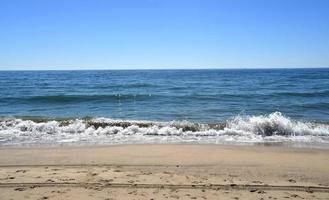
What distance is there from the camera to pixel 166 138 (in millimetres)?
11734

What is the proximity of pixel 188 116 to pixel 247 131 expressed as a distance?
489 centimetres

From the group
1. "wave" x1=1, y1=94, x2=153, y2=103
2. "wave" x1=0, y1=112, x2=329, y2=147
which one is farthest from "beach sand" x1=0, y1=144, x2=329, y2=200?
"wave" x1=1, y1=94, x2=153, y2=103

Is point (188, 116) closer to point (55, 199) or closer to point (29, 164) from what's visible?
point (29, 164)

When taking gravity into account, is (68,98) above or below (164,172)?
below

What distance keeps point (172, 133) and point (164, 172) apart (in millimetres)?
5559

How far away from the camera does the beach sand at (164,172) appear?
5.62 m

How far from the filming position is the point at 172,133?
12.5 meters

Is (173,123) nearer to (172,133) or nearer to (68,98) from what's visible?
(172,133)

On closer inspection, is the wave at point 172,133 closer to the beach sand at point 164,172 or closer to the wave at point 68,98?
the beach sand at point 164,172

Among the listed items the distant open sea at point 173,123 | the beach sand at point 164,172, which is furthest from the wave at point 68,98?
the beach sand at point 164,172

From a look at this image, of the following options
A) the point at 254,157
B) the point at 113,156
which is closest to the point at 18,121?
the point at 113,156

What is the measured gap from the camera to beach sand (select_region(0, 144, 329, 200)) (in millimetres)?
5625

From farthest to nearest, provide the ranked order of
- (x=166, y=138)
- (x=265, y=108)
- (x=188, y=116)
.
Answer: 1. (x=265, y=108)
2. (x=188, y=116)
3. (x=166, y=138)

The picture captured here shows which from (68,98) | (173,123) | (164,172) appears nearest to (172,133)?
(173,123)
